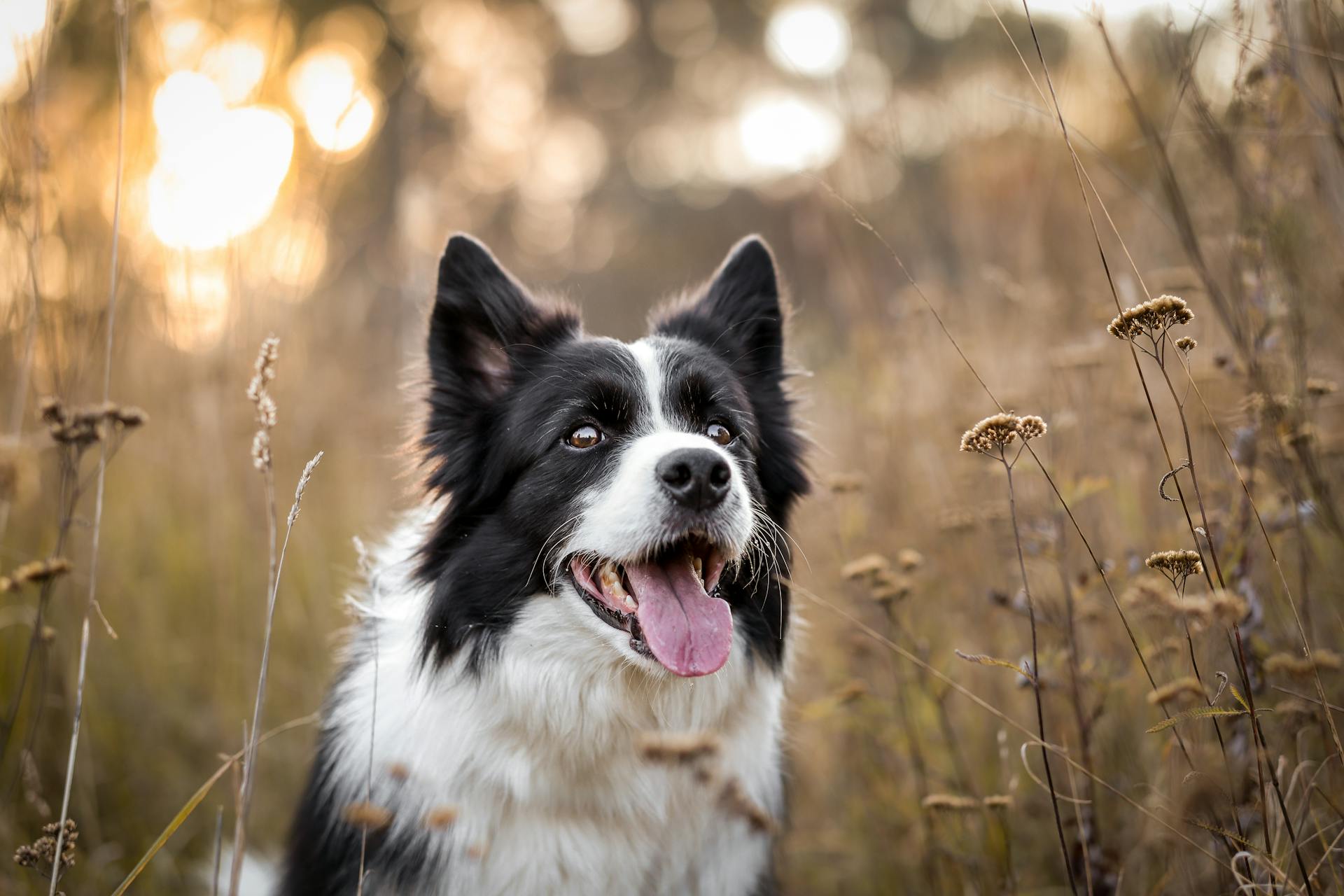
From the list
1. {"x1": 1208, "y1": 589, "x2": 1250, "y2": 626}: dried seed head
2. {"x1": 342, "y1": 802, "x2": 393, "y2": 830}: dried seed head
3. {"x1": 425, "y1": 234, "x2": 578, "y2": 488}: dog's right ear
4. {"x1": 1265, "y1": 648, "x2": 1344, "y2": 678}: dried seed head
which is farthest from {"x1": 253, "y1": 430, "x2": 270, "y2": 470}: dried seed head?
{"x1": 1265, "y1": 648, "x2": 1344, "y2": 678}: dried seed head

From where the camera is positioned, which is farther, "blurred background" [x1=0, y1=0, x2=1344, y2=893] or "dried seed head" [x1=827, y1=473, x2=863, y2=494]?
"dried seed head" [x1=827, y1=473, x2=863, y2=494]

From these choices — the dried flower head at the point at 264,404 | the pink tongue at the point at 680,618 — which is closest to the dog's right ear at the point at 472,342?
the pink tongue at the point at 680,618

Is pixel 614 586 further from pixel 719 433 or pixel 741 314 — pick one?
pixel 741 314

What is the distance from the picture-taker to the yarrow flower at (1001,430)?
1795 millimetres

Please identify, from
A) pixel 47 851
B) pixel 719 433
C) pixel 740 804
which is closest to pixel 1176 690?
pixel 740 804

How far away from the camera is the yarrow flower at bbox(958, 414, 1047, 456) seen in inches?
70.7

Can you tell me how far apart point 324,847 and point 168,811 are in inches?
58.9

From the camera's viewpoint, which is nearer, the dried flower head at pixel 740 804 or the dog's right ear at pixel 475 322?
the dried flower head at pixel 740 804

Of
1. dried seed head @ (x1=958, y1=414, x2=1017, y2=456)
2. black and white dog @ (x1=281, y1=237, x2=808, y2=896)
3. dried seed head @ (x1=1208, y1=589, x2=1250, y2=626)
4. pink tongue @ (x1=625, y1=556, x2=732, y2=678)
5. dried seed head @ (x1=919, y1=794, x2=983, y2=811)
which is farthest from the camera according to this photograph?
black and white dog @ (x1=281, y1=237, x2=808, y2=896)

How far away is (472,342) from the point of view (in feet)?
9.88

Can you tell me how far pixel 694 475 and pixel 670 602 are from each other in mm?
384

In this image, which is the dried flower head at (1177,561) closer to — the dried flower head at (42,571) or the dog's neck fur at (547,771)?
the dog's neck fur at (547,771)

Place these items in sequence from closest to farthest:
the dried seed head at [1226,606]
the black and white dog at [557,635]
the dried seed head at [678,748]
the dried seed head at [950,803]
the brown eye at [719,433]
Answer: the dried seed head at [678,748], the dried seed head at [1226,606], the dried seed head at [950,803], the black and white dog at [557,635], the brown eye at [719,433]

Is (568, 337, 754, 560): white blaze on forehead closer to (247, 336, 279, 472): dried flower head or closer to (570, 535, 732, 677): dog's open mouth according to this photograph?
(570, 535, 732, 677): dog's open mouth
